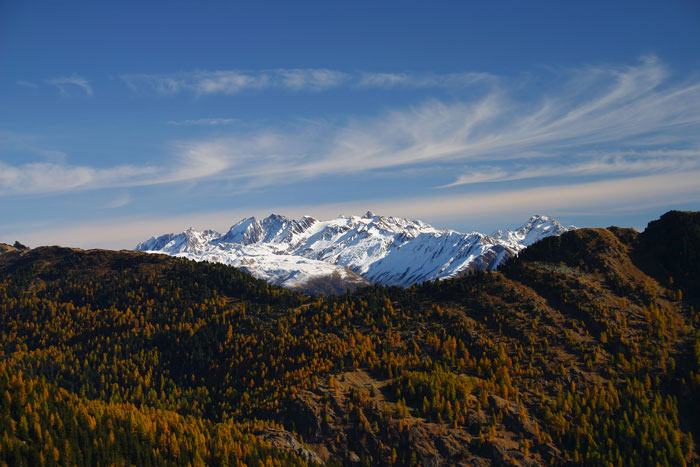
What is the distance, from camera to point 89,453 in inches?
7515

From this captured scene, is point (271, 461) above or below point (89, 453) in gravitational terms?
below

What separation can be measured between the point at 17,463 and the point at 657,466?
824 feet

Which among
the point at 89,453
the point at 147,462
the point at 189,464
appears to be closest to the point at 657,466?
the point at 189,464

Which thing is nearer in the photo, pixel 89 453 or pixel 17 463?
pixel 17 463

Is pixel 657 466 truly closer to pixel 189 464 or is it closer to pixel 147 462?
pixel 189 464

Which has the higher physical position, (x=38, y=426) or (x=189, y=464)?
(x=38, y=426)

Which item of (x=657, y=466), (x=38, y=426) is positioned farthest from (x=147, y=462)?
(x=657, y=466)

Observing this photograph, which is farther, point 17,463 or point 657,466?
point 657,466

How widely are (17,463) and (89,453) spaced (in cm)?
2424

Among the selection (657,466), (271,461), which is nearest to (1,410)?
(271,461)

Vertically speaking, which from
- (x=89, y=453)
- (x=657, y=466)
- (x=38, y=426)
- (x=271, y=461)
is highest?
(x=38, y=426)

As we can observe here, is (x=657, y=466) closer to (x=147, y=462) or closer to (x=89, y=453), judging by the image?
(x=147, y=462)

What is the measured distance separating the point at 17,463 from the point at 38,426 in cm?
1997

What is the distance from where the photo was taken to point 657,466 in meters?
197
